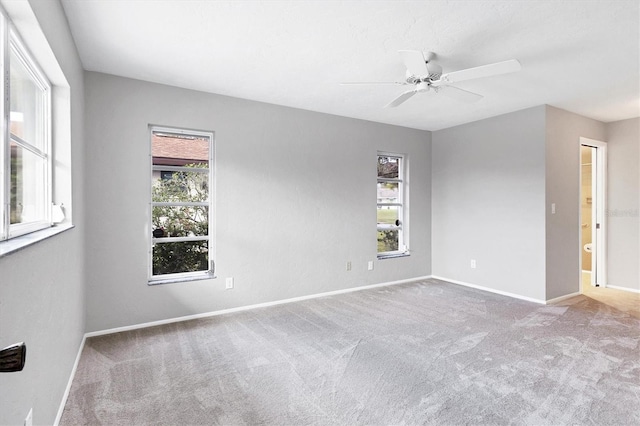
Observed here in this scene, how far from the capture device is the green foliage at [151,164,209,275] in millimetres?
3625

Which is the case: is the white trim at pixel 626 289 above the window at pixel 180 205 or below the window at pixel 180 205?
below

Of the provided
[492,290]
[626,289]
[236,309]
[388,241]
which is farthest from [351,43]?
[626,289]

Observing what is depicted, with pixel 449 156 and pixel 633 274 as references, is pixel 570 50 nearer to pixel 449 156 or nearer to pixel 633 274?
pixel 449 156

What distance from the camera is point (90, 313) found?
318cm

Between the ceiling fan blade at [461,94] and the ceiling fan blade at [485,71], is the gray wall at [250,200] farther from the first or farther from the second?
the ceiling fan blade at [485,71]

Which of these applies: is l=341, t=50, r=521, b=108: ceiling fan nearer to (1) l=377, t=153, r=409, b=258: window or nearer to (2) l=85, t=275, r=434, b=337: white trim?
(1) l=377, t=153, r=409, b=258: window

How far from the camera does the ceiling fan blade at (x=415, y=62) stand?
7.70 feet

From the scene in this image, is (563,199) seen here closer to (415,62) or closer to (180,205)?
(415,62)

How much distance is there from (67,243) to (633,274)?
6.71 metres

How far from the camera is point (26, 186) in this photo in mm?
1887

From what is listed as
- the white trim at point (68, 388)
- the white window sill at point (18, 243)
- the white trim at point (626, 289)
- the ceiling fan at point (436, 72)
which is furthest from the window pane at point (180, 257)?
the white trim at point (626, 289)

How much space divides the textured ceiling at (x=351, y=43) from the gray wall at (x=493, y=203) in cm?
77

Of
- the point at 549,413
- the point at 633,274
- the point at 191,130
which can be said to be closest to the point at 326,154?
the point at 191,130

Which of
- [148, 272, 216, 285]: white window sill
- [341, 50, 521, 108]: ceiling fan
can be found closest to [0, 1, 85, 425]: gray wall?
[148, 272, 216, 285]: white window sill
